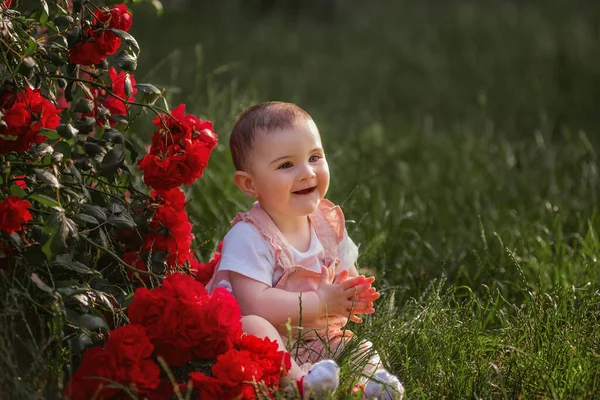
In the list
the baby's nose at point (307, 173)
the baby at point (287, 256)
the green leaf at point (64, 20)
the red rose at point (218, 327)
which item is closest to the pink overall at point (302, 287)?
the baby at point (287, 256)

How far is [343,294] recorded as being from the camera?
2453mm

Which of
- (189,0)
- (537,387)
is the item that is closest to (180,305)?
(537,387)

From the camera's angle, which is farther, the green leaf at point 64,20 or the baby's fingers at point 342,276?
the baby's fingers at point 342,276

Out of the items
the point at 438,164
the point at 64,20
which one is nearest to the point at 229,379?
the point at 64,20

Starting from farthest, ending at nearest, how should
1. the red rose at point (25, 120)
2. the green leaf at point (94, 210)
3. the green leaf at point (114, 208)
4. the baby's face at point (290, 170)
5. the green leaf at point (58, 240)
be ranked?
the baby's face at point (290, 170), the green leaf at point (114, 208), the green leaf at point (94, 210), the red rose at point (25, 120), the green leaf at point (58, 240)

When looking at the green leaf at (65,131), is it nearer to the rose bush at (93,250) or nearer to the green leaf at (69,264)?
the rose bush at (93,250)

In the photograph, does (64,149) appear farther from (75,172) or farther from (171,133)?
(171,133)

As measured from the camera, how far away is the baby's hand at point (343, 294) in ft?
8.03

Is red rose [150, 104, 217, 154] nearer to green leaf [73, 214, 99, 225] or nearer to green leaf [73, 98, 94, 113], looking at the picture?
green leaf [73, 98, 94, 113]

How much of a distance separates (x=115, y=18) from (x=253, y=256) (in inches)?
29.1

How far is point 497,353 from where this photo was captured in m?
2.69

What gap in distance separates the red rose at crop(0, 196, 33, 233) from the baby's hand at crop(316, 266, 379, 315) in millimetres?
809

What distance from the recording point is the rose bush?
2156 mm

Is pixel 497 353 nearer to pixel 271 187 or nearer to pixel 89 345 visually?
pixel 271 187
